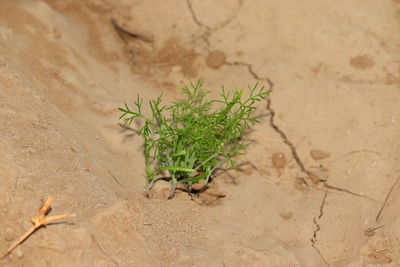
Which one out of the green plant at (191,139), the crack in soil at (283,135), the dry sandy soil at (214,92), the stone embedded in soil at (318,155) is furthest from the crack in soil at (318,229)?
the green plant at (191,139)

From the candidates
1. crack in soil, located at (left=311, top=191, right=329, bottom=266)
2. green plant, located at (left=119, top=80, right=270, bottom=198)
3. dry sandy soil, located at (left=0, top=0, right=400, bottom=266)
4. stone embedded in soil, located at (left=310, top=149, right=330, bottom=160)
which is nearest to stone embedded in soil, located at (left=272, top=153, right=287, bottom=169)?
dry sandy soil, located at (left=0, top=0, right=400, bottom=266)

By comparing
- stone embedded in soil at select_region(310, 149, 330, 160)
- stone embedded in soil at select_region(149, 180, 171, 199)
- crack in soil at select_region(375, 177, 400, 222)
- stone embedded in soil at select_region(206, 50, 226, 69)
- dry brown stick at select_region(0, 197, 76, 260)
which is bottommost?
dry brown stick at select_region(0, 197, 76, 260)

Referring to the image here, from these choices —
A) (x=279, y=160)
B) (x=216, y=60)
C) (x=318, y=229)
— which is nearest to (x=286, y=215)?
(x=318, y=229)

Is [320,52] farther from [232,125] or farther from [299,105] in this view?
[232,125]

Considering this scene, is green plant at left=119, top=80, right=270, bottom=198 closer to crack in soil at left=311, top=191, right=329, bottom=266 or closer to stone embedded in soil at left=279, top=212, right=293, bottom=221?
stone embedded in soil at left=279, top=212, right=293, bottom=221

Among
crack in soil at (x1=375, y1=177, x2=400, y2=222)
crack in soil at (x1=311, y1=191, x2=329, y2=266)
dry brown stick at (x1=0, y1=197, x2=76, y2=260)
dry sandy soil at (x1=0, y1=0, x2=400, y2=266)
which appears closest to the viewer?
dry brown stick at (x1=0, y1=197, x2=76, y2=260)

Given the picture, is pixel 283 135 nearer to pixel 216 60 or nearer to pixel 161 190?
pixel 216 60

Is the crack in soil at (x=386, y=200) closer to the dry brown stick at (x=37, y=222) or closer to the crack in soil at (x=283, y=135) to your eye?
the crack in soil at (x=283, y=135)

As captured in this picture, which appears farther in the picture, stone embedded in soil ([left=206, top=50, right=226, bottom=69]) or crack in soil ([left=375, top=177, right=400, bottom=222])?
stone embedded in soil ([left=206, top=50, right=226, bottom=69])

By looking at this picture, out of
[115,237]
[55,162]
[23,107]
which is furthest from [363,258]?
[23,107]
